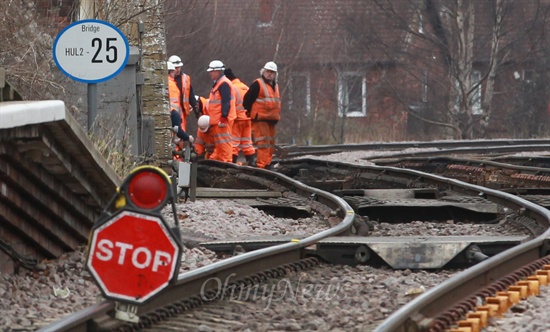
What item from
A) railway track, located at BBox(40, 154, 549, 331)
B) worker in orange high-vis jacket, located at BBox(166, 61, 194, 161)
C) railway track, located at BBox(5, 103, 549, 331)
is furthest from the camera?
worker in orange high-vis jacket, located at BBox(166, 61, 194, 161)

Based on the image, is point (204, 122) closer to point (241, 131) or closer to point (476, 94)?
point (241, 131)

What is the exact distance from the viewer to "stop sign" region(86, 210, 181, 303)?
5.88 m

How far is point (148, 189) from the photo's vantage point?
598cm

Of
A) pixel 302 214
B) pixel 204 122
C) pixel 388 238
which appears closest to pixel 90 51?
pixel 302 214

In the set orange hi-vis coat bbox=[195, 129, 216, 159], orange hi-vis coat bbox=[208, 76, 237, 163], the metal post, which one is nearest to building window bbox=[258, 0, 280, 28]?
orange hi-vis coat bbox=[195, 129, 216, 159]

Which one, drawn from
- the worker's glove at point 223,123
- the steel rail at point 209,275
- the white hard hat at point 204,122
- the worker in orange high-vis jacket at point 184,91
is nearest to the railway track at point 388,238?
the steel rail at point 209,275

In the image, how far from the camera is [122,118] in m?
16.3

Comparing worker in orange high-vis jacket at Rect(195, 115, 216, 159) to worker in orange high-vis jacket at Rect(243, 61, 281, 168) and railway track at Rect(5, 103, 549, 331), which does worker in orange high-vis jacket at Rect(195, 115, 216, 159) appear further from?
railway track at Rect(5, 103, 549, 331)

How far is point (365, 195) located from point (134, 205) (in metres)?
7.67

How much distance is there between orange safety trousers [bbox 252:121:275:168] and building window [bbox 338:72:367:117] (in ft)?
55.6

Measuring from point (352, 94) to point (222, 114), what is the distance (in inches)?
936

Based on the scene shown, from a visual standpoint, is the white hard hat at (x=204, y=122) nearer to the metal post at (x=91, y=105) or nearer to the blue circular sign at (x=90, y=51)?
the metal post at (x=91, y=105)

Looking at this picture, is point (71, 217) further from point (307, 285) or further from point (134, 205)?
point (134, 205)

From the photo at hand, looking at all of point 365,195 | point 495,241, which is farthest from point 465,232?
point 365,195
